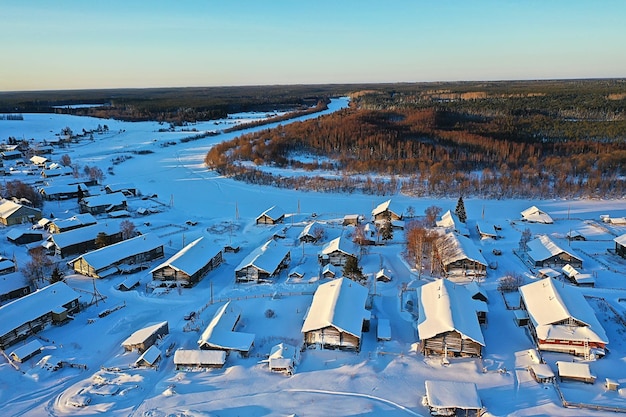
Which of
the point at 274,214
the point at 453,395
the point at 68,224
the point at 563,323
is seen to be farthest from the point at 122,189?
the point at 563,323

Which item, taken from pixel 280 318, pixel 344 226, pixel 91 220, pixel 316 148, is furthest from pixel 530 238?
pixel 316 148

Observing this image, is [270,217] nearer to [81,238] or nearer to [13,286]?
[81,238]

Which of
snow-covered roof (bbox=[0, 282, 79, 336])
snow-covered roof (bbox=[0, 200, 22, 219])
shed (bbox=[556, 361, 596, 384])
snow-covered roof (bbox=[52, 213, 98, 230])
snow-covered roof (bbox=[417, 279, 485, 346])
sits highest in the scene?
snow-covered roof (bbox=[0, 200, 22, 219])

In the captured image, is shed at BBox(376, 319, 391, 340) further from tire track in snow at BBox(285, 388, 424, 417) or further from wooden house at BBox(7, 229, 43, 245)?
wooden house at BBox(7, 229, 43, 245)

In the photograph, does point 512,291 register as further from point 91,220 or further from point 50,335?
point 91,220

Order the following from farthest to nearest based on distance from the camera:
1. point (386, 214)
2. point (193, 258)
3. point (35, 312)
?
point (386, 214)
point (193, 258)
point (35, 312)

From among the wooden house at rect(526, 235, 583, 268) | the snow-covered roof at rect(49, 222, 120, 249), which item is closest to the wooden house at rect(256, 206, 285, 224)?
the snow-covered roof at rect(49, 222, 120, 249)
